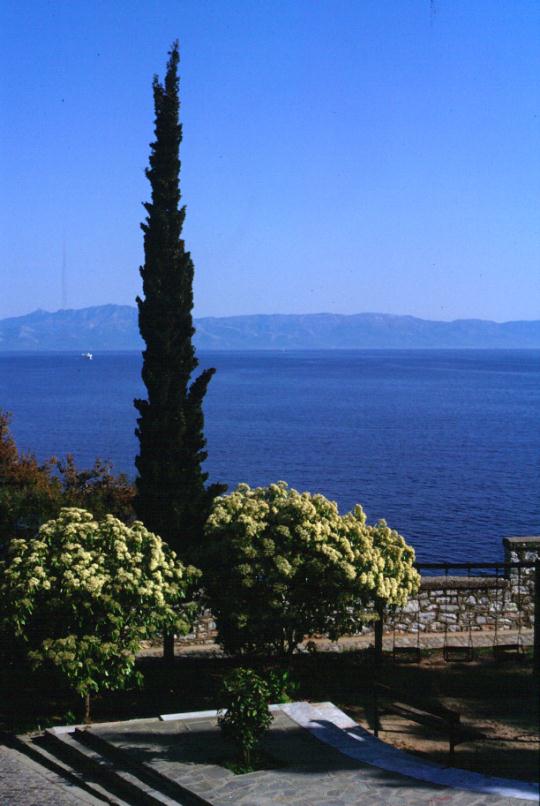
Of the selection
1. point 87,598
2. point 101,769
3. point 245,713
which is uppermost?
point 87,598

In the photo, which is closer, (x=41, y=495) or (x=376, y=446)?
(x=41, y=495)

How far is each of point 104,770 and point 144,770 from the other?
0.70m

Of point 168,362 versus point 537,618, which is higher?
point 168,362

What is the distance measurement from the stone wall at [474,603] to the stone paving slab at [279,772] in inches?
241

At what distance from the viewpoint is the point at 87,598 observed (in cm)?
1719

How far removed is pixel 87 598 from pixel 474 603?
9641mm

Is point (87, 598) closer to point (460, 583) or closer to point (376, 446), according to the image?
point (460, 583)

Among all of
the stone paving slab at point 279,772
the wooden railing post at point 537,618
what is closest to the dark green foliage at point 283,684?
the stone paving slab at point 279,772

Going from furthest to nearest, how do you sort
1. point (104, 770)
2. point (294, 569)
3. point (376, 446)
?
point (376, 446)
point (294, 569)
point (104, 770)

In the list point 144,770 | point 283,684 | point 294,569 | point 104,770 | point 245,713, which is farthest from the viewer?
point 283,684

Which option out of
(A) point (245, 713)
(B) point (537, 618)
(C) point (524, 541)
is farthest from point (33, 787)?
(C) point (524, 541)

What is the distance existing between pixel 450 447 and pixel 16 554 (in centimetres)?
8157

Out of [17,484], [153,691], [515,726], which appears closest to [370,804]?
[515,726]

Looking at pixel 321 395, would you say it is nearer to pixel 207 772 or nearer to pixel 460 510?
pixel 460 510
